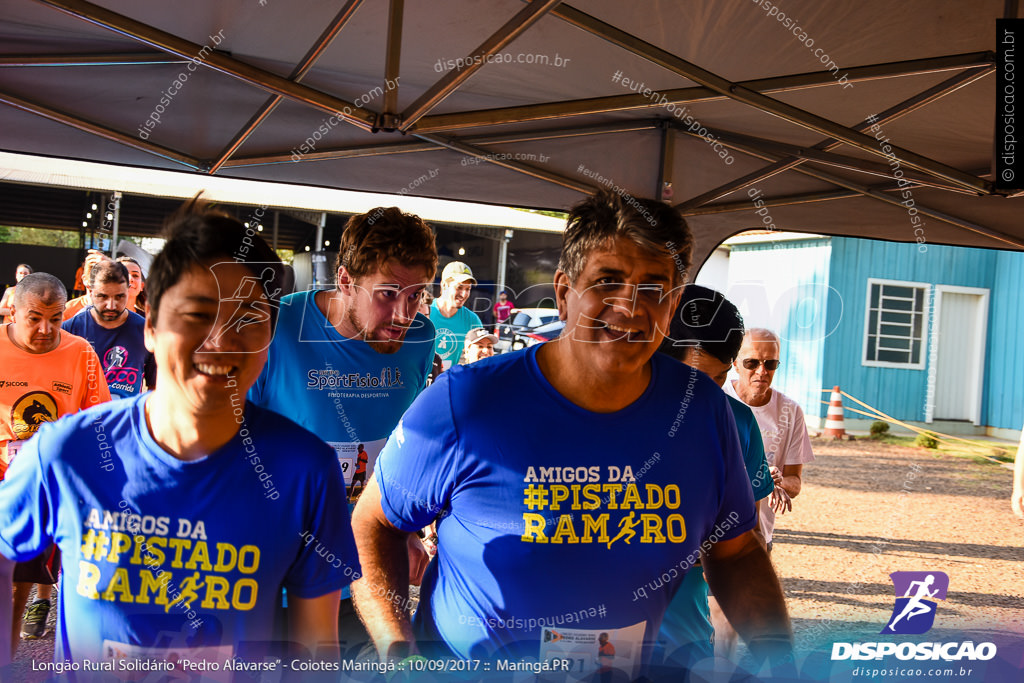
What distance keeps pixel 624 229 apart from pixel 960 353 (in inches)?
585

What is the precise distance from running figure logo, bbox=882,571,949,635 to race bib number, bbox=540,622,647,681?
1.65 feet

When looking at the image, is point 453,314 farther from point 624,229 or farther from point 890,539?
point 890,539

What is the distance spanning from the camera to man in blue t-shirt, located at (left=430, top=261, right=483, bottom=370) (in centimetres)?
540

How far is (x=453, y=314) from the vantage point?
18.4 ft

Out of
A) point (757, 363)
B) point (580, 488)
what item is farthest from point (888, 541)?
point (580, 488)

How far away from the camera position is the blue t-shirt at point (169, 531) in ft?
4.10

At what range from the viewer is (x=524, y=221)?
14273 mm

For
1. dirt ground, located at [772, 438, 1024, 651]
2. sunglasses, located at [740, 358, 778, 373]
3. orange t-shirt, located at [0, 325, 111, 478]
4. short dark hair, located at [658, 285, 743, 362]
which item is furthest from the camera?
dirt ground, located at [772, 438, 1024, 651]

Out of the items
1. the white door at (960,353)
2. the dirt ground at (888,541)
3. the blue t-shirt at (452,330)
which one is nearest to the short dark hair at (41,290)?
the dirt ground at (888,541)

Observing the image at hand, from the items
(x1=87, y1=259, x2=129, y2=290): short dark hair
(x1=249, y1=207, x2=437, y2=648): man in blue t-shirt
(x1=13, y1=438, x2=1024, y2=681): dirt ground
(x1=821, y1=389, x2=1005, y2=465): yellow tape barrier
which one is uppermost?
(x1=87, y1=259, x2=129, y2=290): short dark hair

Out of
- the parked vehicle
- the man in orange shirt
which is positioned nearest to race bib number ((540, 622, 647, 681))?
the man in orange shirt

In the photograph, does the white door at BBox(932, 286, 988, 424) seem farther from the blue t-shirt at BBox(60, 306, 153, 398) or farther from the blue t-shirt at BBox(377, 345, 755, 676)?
the blue t-shirt at BBox(377, 345, 755, 676)

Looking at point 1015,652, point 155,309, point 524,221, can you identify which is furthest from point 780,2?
point 524,221

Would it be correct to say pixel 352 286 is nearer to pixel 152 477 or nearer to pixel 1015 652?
pixel 152 477
